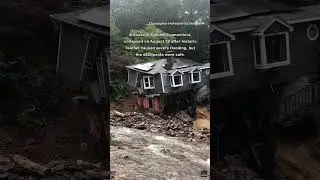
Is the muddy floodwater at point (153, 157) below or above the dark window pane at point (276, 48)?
below

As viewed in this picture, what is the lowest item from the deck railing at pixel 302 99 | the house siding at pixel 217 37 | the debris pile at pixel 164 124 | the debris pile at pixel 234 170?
the debris pile at pixel 234 170

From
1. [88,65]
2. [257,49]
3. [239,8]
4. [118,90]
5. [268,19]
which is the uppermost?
[239,8]

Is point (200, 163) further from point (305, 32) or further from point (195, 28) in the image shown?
point (305, 32)

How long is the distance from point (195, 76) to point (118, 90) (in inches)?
30.6

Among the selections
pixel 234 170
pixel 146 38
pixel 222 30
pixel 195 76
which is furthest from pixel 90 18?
pixel 234 170

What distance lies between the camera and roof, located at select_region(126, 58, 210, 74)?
4.44 metres

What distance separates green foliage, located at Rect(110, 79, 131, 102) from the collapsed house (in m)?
0.86

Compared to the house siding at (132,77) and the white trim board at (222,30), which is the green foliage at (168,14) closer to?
the white trim board at (222,30)

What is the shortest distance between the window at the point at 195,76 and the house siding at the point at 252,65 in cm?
14

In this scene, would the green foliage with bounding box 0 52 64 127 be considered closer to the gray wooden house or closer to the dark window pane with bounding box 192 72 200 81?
the gray wooden house

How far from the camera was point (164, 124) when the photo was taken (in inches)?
179

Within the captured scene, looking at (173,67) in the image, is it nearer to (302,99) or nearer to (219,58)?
(219,58)

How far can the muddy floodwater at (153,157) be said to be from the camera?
4.49 m

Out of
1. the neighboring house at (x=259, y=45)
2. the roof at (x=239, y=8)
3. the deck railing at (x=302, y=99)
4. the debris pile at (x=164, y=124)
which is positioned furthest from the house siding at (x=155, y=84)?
the deck railing at (x=302, y=99)
